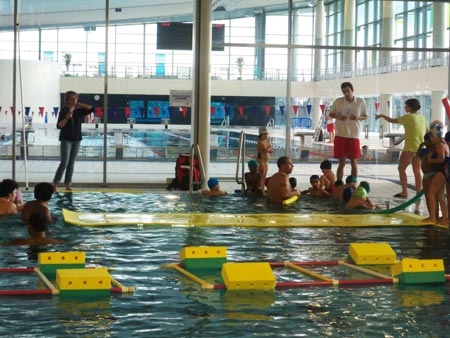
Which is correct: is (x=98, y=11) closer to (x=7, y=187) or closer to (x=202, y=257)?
(x=7, y=187)

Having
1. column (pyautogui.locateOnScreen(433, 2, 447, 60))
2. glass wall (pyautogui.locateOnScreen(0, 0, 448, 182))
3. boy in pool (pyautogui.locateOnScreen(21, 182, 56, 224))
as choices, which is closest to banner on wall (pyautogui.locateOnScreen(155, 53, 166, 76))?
glass wall (pyautogui.locateOnScreen(0, 0, 448, 182))

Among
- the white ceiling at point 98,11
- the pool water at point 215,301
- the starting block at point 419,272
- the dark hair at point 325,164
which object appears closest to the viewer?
the pool water at point 215,301

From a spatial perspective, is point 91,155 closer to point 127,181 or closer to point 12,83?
point 127,181

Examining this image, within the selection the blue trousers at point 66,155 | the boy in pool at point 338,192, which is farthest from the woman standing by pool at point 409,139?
the blue trousers at point 66,155

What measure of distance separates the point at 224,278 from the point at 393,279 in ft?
5.14

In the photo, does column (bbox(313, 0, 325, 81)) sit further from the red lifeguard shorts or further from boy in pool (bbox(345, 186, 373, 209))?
boy in pool (bbox(345, 186, 373, 209))

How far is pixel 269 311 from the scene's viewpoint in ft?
20.2

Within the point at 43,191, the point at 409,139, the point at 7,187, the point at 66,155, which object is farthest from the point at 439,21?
the point at 43,191

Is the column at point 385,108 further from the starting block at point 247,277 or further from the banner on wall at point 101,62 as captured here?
the starting block at point 247,277

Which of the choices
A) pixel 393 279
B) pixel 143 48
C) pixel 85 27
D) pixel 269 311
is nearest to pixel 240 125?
pixel 143 48

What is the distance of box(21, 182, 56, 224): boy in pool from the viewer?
935cm

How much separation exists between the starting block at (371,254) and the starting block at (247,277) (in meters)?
1.58

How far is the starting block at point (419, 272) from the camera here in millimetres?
7395

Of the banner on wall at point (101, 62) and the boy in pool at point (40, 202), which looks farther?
the banner on wall at point (101, 62)
